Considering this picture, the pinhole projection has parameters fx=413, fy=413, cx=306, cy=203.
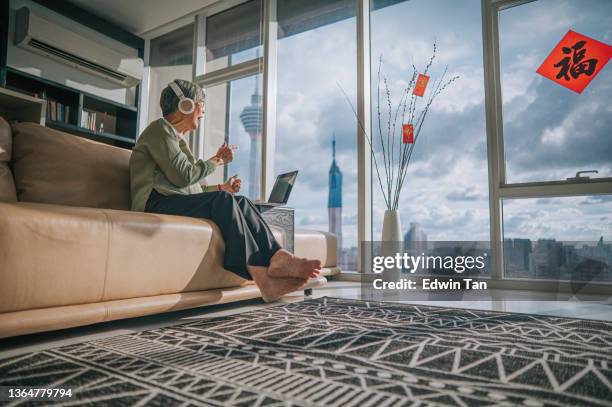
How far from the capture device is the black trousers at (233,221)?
1713 millimetres

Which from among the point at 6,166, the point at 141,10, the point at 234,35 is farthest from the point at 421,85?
the point at 141,10

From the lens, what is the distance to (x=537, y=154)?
9.35ft

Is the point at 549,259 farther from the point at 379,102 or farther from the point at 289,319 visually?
the point at 289,319

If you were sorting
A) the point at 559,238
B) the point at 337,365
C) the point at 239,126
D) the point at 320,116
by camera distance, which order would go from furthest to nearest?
the point at 239,126, the point at 320,116, the point at 559,238, the point at 337,365

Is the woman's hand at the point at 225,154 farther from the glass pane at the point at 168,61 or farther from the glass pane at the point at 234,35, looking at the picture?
the glass pane at the point at 168,61

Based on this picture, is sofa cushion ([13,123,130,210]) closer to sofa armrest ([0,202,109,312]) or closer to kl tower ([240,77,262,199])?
sofa armrest ([0,202,109,312])

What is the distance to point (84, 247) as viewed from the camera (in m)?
1.25

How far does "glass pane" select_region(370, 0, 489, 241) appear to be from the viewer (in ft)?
10.1

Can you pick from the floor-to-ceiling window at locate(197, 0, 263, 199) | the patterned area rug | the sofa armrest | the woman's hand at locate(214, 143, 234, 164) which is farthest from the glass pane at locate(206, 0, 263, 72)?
the patterned area rug

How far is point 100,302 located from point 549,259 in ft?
8.75

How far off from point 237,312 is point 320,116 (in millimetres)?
2560

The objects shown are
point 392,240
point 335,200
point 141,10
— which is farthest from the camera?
point 141,10

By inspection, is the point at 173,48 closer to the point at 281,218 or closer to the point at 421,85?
the point at 421,85

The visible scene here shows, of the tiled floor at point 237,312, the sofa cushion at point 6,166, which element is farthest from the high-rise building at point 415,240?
the sofa cushion at point 6,166
